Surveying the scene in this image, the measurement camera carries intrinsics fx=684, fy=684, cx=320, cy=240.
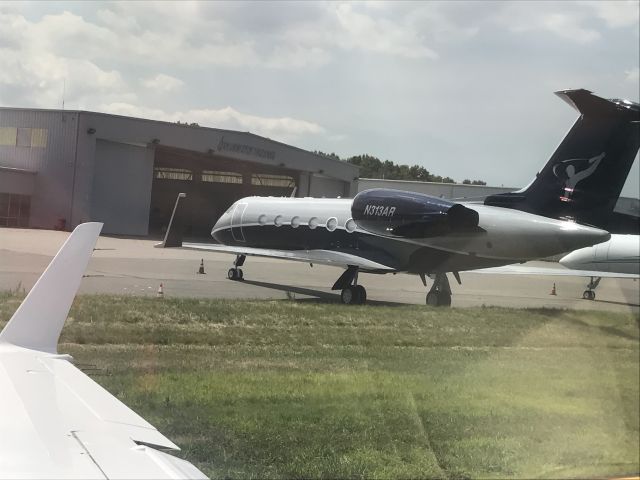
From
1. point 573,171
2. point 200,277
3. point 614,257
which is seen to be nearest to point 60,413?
point 200,277

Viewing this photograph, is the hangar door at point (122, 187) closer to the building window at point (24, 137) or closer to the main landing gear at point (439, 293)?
the building window at point (24, 137)

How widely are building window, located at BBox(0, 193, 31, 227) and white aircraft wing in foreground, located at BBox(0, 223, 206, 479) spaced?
239 centimetres

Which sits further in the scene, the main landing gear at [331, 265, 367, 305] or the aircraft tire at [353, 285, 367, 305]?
the aircraft tire at [353, 285, 367, 305]

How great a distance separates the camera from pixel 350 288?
10.1 m

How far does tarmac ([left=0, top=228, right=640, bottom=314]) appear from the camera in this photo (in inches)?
267

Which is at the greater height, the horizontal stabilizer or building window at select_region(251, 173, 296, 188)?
the horizontal stabilizer

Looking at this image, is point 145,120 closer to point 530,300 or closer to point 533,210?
point 533,210

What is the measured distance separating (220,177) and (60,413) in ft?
17.3

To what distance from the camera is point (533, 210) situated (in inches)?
318

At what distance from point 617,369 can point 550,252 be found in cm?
164

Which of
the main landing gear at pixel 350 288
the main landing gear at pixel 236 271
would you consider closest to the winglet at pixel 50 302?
the main landing gear at pixel 236 271

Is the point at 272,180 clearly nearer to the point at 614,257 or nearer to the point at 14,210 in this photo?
the point at 14,210

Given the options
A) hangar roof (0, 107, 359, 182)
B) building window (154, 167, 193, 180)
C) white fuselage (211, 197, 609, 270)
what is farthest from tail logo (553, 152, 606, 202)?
building window (154, 167, 193, 180)

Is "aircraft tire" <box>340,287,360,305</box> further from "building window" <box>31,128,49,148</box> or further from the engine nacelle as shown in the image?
"building window" <box>31,128,49,148</box>
